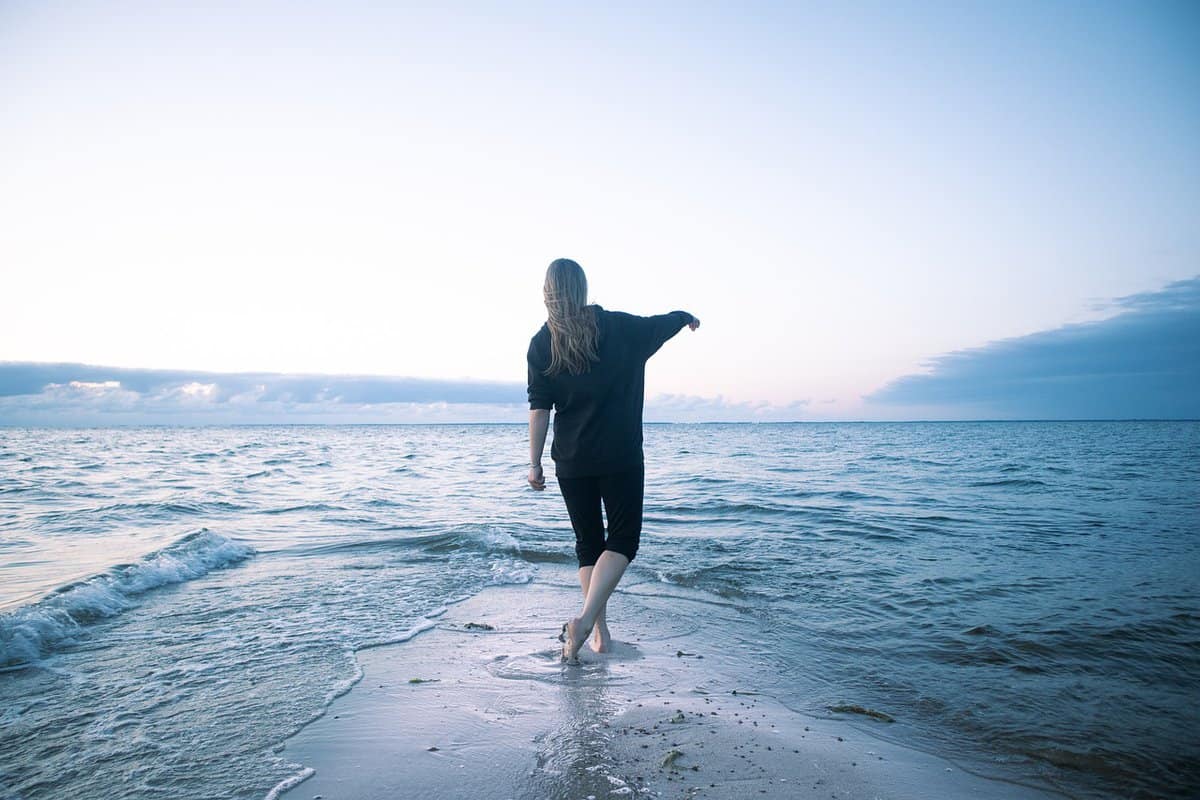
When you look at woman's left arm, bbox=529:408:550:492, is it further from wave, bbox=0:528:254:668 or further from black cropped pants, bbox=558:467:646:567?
wave, bbox=0:528:254:668

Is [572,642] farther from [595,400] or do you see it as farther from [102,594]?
[102,594]

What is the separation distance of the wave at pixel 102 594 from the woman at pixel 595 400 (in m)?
3.55

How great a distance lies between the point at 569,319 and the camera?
3.52 m

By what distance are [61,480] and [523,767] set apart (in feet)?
61.9

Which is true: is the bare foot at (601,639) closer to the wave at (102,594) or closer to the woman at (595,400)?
the woman at (595,400)

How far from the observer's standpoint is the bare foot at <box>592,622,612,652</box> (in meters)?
4.10

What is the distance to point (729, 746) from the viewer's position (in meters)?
2.81

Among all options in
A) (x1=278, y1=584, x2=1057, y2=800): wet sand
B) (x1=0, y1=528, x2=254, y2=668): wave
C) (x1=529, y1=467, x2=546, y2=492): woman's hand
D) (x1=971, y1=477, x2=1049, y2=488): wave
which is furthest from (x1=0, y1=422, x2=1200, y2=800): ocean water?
(x1=971, y1=477, x2=1049, y2=488): wave

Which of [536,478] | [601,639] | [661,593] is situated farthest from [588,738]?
[661,593]

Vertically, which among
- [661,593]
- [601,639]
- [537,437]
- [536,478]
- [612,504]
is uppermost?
[537,437]

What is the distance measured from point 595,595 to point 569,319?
5.12 feet

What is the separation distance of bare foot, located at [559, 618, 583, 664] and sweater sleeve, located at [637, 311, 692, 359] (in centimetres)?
163

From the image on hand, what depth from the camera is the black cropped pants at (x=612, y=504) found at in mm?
3584

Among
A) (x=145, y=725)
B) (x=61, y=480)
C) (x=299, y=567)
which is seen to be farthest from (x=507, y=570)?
(x=61, y=480)
